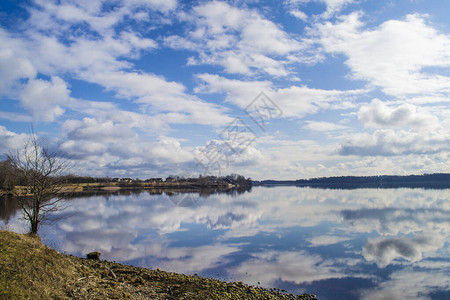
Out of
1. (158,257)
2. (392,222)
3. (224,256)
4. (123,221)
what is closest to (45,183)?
(158,257)

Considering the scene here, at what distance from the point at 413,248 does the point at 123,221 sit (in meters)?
27.6

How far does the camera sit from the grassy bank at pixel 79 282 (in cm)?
745

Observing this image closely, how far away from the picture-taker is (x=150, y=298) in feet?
29.7

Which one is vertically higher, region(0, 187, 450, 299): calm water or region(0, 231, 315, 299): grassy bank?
region(0, 231, 315, 299): grassy bank

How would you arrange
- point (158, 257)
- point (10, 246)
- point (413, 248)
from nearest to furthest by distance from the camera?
point (10, 246), point (158, 257), point (413, 248)

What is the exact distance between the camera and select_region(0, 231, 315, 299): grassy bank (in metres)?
7.45

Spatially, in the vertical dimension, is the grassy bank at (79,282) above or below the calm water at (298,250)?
above

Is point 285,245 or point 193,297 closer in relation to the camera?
point 193,297

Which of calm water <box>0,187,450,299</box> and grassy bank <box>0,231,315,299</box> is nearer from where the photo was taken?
grassy bank <box>0,231,315,299</box>

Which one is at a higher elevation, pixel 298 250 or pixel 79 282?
pixel 79 282

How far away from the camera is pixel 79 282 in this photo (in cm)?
881

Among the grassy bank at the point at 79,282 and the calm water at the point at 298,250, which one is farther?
the calm water at the point at 298,250

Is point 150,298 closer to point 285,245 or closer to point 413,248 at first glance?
point 285,245

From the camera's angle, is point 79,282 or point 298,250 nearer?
point 79,282
